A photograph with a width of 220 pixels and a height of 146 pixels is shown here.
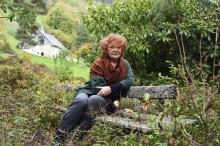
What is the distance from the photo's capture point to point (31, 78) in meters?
12.2

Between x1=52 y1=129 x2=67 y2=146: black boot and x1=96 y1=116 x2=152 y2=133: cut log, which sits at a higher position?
x1=96 y1=116 x2=152 y2=133: cut log

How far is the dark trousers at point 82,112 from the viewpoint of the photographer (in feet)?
21.8

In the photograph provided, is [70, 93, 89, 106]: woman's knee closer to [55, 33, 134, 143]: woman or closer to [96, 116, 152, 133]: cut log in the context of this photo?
[55, 33, 134, 143]: woman

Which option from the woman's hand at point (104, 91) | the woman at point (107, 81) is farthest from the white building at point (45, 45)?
the woman's hand at point (104, 91)

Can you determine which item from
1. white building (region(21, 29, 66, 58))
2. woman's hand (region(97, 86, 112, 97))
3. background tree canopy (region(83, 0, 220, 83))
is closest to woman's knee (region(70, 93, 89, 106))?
woman's hand (region(97, 86, 112, 97))

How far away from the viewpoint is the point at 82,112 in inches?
265

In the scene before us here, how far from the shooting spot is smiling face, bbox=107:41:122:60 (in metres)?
7.09

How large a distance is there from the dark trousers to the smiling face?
69 centimetres

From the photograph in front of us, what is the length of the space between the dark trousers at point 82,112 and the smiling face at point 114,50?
69 cm

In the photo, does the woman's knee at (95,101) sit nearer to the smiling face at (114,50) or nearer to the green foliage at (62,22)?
the smiling face at (114,50)

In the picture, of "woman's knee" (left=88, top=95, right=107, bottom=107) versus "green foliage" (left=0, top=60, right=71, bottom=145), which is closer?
"green foliage" (left=0, top=60, right=71, bottom=145)

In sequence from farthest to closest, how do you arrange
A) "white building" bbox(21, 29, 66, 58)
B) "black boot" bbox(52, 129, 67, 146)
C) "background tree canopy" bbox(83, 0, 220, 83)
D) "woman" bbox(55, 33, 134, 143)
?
"white building" bbox(21, 29, 66, 58) < "background tree canopy" bbox(83, 0, 220, 83) < "woman" bbox(55, 33, 134, 143) < "black boot" bbox(52, 129, 67, 146)

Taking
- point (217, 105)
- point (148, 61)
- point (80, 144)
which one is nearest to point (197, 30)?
point (148, 61)

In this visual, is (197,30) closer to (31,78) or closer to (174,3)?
(174,3)
